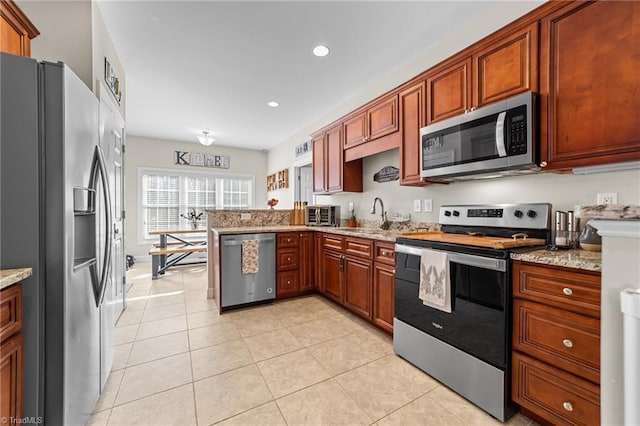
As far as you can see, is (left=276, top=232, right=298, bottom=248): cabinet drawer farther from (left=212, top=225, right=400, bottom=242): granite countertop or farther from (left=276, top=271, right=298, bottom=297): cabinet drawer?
(left=276, top=271, right=298, bottom=297): cabinet drawer

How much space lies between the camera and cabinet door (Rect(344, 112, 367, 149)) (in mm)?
3086

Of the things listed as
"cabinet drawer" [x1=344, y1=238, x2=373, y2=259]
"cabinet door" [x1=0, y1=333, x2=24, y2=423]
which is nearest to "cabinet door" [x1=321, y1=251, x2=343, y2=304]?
"cabinet drawer" [x1=344, y1=238, x2=373, y2=259]

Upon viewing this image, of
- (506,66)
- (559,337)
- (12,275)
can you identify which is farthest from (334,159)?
(12,275)

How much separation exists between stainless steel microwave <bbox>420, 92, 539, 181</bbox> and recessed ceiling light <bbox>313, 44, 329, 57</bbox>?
1270 mm

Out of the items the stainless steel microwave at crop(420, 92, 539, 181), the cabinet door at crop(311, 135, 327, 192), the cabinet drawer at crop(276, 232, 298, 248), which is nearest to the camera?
the stainless steel microwave at crop(420, 92, 539, 181)

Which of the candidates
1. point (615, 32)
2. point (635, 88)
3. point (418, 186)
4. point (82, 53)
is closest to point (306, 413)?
point (418, 186)

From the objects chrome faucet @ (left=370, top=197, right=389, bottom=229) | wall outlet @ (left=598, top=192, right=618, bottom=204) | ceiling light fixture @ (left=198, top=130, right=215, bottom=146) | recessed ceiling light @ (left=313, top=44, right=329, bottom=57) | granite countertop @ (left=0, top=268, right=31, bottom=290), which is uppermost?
recessed ceiling light @ (left=313, top=44, right=329, bottom=57)

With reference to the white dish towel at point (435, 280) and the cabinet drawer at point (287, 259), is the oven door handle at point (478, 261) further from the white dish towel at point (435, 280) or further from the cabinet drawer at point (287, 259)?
the cabinet drawer at point (287, 259)

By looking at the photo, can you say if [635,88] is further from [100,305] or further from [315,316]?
[100,305]

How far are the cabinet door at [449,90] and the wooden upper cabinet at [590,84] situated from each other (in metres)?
0.47

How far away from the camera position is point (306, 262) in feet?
11.4

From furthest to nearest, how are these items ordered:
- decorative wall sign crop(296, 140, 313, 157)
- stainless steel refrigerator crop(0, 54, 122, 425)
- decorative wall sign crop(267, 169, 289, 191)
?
decorative wall sign crop(267, 169, 289, 191) → decorative wall sign crop(296, 140, 313, 157) → stainless steel refrigerator crop(0, 54, 122, 425)

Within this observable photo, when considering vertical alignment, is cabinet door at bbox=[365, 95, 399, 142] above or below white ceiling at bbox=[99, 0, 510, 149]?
below

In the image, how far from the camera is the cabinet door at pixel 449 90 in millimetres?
2031
